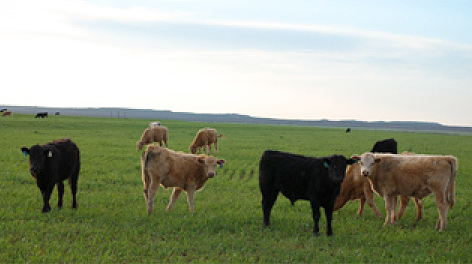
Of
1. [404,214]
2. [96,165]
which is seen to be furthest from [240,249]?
[96,165]

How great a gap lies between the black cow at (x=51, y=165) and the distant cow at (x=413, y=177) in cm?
771

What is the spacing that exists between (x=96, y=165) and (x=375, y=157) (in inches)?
531

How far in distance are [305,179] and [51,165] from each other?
630cm

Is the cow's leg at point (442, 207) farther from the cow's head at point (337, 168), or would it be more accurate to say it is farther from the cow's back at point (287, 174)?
the cow's back at point (287, 174)

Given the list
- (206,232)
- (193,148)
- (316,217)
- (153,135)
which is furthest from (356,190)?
(153,135)

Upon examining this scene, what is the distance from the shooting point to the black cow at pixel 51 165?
10445 mm

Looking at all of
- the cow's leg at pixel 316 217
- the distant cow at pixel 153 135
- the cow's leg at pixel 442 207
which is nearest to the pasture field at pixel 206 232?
the cow's leg at pixel 316 217

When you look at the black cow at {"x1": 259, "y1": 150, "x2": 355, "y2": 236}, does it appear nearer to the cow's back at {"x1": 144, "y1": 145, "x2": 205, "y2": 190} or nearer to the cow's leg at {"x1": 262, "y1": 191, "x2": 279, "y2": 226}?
the cow's leg at {"x1": 262, "y1": 191, "x2": 279, "y2": 226}

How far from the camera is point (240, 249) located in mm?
8383

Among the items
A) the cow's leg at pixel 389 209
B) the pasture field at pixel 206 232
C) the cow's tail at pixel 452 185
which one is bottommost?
the pasture field at pixel 206 232

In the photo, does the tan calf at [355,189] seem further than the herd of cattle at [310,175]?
Yes

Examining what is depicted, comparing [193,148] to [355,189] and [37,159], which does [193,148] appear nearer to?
[355,189]

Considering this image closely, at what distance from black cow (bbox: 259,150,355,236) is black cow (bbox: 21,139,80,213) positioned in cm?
516

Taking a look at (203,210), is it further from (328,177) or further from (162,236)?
(328,177)
